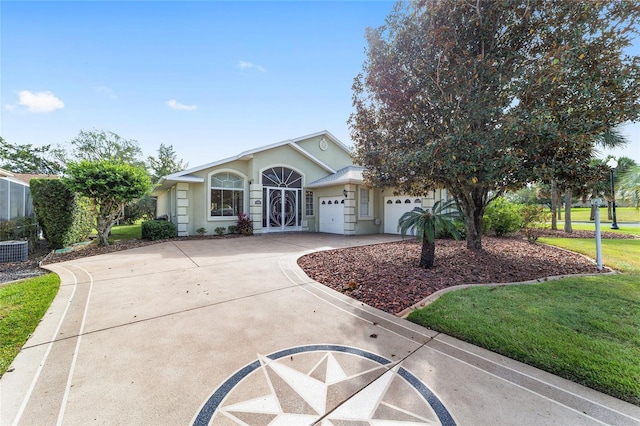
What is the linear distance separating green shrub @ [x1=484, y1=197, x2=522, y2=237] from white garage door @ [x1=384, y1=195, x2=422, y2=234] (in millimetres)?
3225

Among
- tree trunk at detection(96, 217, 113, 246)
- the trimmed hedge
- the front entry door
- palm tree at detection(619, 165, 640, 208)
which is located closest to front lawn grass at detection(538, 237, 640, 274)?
palm tree at detection(619, 165, 640, 208)

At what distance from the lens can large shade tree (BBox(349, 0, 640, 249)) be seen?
5.11m

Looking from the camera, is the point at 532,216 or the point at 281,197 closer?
the point at 532,216

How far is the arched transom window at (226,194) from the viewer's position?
14078mm

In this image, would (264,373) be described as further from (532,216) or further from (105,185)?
(532,216)

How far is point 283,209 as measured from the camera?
15492mm

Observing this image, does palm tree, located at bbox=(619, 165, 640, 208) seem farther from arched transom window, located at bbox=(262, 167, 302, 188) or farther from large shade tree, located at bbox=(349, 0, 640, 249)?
arched transom window, located at bbox=(262, 167, 302, 188)

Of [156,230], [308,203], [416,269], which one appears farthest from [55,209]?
[416,269]

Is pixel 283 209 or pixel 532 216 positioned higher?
pixel 283 209

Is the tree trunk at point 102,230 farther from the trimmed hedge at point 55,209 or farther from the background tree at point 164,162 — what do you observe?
the background tree at point 164,162

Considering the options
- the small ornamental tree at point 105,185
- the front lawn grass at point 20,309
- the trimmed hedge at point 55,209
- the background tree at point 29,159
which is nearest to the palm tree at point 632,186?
the front lawn grass at point 20,309

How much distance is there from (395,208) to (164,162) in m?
34.0

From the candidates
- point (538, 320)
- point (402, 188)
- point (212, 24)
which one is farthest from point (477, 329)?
point (212, 24)

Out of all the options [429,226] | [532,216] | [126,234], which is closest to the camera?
[429,226]
